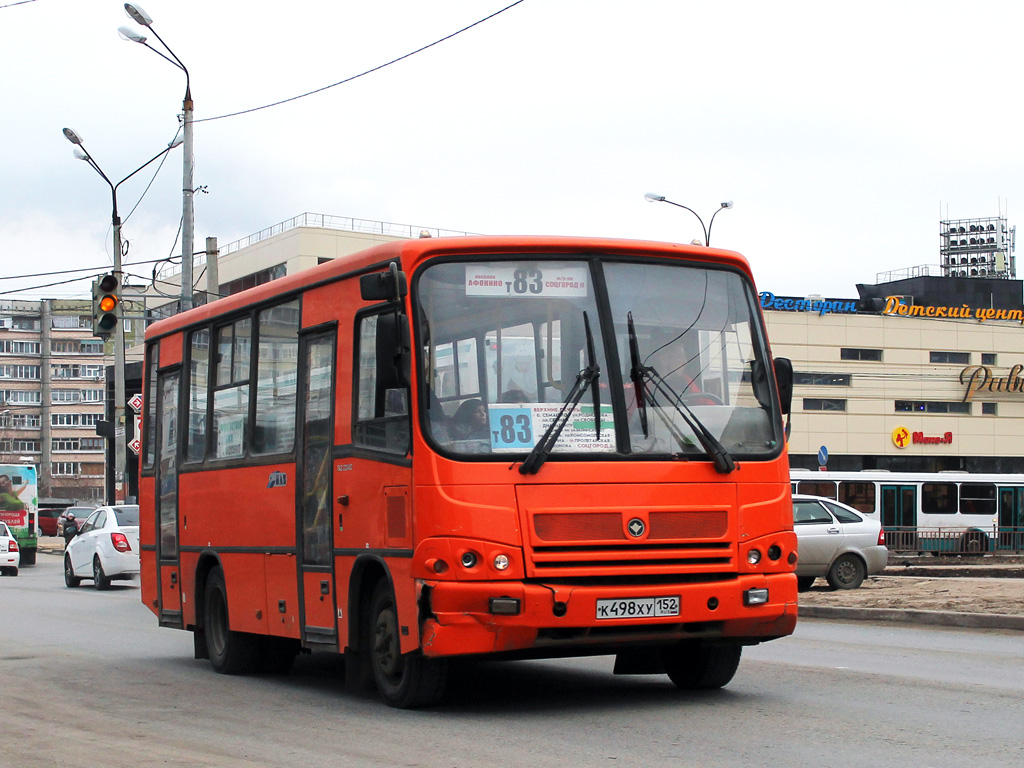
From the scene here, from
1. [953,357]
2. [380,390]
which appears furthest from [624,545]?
[953,357]

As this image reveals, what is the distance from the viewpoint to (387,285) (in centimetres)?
921

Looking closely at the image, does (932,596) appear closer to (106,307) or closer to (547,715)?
(547,715)

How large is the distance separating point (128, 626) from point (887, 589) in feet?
37.4

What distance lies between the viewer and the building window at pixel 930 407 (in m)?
83.9

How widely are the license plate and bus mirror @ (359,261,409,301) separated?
2281mm

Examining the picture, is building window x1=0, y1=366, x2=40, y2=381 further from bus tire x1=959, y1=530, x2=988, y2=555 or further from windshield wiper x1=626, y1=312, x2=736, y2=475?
windshield wiper x1=626, y1=312, x2=736, y2=475

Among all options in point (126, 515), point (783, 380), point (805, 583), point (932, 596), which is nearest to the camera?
point (783, 380)

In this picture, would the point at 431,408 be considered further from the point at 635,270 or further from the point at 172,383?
the point at 172,383

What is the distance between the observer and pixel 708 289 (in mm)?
9930

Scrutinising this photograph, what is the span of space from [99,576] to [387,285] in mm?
21071

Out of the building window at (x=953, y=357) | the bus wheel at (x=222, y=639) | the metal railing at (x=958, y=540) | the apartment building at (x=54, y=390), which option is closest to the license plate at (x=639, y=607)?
the bus wheel at (x=222, y=639)

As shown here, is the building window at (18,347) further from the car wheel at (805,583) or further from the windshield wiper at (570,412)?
the windshield wiper at (570,412)

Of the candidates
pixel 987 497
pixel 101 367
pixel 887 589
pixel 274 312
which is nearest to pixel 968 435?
pixel 987 497

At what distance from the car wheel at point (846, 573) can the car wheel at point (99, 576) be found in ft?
45.5
